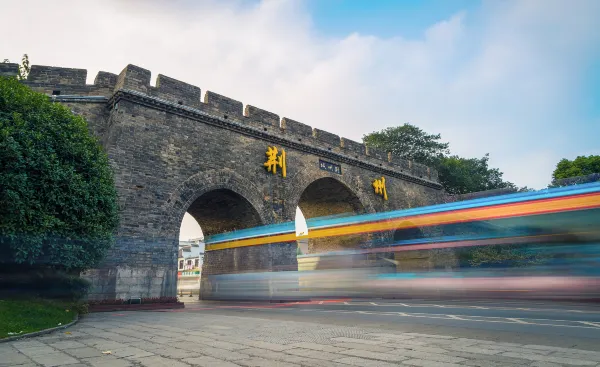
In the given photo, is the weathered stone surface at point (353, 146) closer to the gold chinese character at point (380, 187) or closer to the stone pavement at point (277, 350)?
the gold chinese character at point (380, 187)

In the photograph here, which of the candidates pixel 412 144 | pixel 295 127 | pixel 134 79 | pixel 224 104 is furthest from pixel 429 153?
pixel 134 79

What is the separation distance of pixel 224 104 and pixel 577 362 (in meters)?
12.7

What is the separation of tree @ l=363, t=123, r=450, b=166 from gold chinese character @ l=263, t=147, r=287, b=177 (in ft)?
56.5

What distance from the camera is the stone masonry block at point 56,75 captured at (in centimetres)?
1098

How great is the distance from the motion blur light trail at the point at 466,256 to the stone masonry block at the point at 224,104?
458cm

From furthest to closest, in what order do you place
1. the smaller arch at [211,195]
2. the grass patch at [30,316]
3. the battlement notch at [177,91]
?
the battlement notch at [177,91] → the smaller arch at [211,195] → the grass patch at [30,316]

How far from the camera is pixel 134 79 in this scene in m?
11.4

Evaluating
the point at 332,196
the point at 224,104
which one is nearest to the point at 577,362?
the point at 224,104

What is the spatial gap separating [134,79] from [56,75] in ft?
7.70

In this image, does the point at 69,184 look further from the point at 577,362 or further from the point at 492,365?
the point at 577,362

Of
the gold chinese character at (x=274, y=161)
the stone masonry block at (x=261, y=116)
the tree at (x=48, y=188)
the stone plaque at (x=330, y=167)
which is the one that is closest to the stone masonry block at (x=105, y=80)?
the tree at (x=48, y=188)

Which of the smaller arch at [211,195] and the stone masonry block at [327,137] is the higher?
the stone masonry block at [327,137]

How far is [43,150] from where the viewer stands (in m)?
7.19

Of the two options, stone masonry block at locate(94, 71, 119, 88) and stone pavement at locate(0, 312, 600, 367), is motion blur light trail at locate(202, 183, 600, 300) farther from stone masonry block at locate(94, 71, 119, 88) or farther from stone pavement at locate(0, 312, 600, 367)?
stone masonry block at locate(94, 71, 119, 88)
